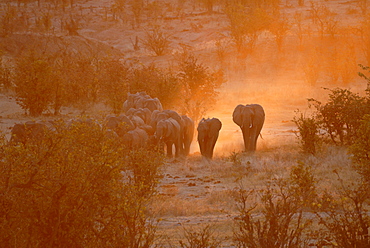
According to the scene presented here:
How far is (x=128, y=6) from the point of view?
3629 inches

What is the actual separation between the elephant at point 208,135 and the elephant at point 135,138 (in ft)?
6.63

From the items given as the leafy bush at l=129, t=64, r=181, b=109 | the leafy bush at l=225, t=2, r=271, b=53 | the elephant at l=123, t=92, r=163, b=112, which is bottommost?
the elephant at l=123, t=92, r=163, b=112

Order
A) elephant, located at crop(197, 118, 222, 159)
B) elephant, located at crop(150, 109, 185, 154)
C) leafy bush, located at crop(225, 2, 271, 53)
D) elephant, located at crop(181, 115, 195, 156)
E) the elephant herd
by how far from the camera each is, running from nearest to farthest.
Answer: the elephant herd
elephant, located at crop(197, 118, 222, 159)
elephant, located at crop(150, 109, 185, 154)
elephant, located at crop(181, 115, 195, 156)
leafy bush, located at crop(225, 2, 271, 53)

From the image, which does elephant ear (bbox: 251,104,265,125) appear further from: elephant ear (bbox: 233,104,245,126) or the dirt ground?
the dirt ground

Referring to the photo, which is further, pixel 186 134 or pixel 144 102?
pixel 144 102

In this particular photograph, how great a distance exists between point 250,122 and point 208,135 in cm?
166

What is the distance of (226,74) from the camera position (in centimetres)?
4300

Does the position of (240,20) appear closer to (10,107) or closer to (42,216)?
(10,107)

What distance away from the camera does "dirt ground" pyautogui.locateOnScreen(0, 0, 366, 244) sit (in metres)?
12.4

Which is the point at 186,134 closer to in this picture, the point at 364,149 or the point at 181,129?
the point at 181,129

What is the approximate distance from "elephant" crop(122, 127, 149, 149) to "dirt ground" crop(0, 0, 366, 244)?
4.22ft

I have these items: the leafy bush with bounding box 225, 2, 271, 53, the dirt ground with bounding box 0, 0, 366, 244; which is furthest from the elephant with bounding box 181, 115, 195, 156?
the leafy bush with bounding box 225, 2, 271, 53

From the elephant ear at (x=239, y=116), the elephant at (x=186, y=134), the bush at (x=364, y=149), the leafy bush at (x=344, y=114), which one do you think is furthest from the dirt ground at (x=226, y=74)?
the bush at (x=364, y=149)

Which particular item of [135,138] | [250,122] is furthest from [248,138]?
[135,138]
